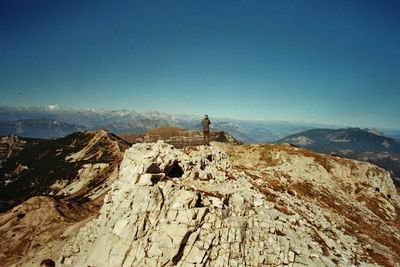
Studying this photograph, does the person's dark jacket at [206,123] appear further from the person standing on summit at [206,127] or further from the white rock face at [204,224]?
the white rock face at [204,224]

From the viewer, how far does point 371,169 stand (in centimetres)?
8850

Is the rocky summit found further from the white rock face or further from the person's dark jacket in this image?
the person's dark jacket

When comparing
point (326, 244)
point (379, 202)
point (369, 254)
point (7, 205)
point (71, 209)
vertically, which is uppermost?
point (326, 244)

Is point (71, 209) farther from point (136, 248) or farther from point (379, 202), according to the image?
point (379, 202)

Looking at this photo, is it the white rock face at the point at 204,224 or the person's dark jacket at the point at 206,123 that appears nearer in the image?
the white rock face at the point at 204,224

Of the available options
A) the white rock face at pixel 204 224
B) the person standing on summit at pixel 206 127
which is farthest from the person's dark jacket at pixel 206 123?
the white rock face at pixel 204 224

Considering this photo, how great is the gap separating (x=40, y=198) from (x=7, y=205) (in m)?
99.7

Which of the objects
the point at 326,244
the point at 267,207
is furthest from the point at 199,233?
the point at 326,244

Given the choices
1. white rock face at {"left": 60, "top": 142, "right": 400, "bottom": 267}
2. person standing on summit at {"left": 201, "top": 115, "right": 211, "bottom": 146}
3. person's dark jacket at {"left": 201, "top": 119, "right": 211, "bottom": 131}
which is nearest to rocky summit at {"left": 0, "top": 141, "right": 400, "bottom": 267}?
white rock face at {"left": 60, "top": 142, "right": 400, "bottom": 267}

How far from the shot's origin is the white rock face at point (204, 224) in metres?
26.3

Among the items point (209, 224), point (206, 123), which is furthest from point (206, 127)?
point (209, 224)

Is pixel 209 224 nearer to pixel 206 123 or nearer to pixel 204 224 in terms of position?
pixel 204 224

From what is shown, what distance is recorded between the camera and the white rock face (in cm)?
2633

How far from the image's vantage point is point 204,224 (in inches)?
1091
